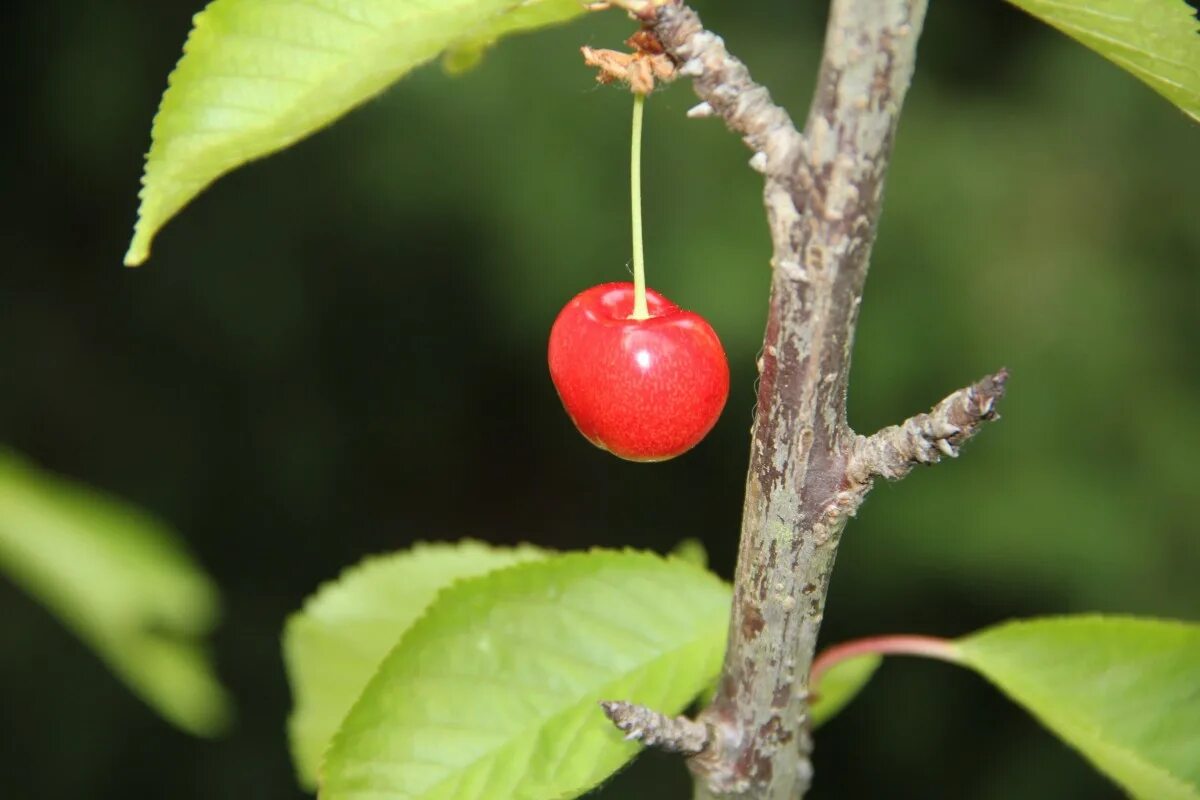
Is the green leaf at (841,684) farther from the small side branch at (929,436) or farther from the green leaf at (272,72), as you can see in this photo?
the green leaf at (272,72)

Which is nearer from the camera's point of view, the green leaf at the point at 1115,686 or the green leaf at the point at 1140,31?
the green leaf at the point at 1140,31

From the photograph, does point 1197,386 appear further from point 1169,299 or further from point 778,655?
point 778,655

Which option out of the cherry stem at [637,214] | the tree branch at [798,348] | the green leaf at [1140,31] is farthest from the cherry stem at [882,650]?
the green leaf at [1140,31]

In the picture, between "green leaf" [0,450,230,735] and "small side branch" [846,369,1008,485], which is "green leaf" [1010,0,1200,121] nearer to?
"small side branch" [846,369,1008,485]

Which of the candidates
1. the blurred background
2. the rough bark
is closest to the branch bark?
the rough bark

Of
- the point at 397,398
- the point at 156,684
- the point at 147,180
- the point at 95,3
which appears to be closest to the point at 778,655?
the point at 147,180

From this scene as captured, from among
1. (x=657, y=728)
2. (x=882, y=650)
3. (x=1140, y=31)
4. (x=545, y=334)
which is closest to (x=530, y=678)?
(x=657, y=728)
